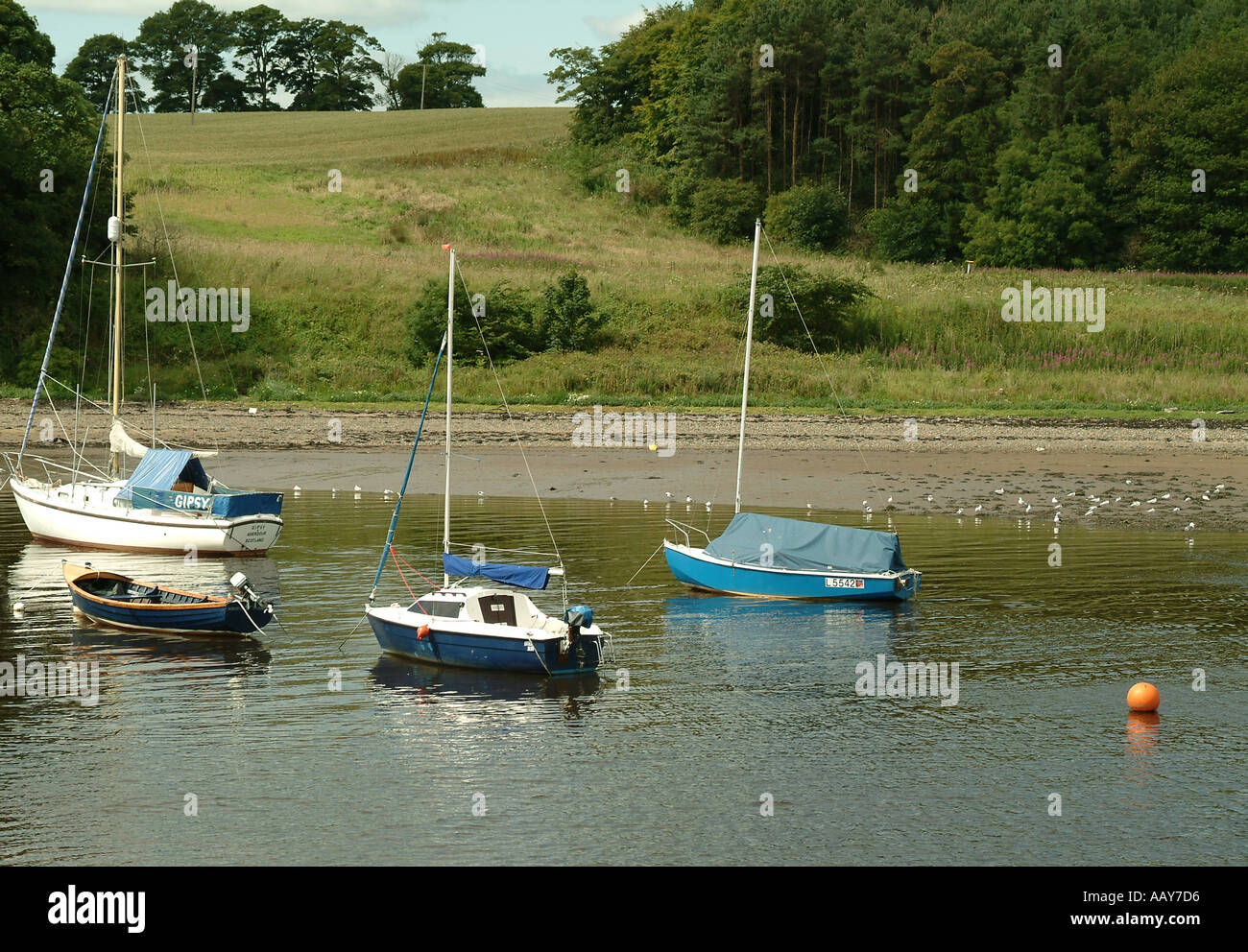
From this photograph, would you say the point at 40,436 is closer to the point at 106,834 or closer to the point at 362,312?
the point at 362,312

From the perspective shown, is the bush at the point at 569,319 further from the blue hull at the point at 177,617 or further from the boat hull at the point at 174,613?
the blue hull at the point at 177,617

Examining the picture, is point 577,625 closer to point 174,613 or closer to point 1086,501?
point 174,613

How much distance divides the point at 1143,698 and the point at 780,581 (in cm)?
1038

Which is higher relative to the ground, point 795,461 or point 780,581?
point 795,461

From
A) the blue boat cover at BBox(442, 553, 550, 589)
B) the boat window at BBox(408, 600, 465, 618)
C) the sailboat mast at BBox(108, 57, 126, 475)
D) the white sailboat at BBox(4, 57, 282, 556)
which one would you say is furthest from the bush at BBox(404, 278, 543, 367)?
the blue boat cover at BBox(442, 553, 550, 589)

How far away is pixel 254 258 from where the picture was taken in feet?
263

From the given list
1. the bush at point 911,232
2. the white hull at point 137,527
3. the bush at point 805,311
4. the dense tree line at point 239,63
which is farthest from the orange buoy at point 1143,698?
the dense tree line at point 239,63

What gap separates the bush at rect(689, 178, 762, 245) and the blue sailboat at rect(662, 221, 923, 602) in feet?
252

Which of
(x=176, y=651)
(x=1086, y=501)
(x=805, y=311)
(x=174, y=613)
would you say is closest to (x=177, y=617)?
(x=174, y=613)

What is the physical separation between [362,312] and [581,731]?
57371 millimetres

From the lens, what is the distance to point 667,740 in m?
21.0

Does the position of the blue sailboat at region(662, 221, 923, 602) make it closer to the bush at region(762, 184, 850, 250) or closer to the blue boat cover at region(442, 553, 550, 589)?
the blue boat cover at region(442, 553, 550, 589)

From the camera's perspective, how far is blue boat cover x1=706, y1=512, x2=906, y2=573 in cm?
3080

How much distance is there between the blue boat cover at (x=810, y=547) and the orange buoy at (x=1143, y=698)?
27.5 ft
